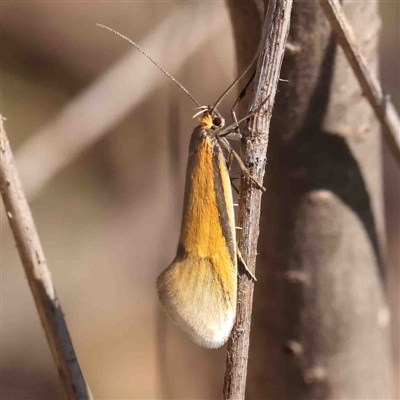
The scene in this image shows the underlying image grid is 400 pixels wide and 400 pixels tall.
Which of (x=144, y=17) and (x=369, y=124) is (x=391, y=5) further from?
(x=369, y=124)

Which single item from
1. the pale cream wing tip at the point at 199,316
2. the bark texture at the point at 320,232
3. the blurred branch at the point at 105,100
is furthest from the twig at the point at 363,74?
the blurred branch at the point at 105,100

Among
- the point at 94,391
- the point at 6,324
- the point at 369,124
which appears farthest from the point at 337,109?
the point at 6,324

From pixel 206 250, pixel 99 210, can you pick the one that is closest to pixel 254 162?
pixel 206 250

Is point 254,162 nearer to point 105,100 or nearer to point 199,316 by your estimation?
point 199,316

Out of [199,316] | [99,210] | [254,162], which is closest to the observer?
[254,162]

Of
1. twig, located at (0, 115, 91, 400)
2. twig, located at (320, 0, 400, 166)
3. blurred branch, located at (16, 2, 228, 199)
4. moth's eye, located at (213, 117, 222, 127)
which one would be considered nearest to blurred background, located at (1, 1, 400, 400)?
blurred branch, located at (16, 2, 228, 199)

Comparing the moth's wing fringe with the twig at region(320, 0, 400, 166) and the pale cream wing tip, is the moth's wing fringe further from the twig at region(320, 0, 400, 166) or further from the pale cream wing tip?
the twig at region(320, 0, 400, 166)

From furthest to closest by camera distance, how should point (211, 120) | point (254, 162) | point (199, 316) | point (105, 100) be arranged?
point (105, 100)
point (211, 120)
point (199, 316)
point (254, 162)

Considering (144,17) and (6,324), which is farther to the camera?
(144,17)
